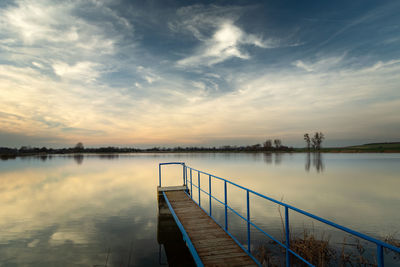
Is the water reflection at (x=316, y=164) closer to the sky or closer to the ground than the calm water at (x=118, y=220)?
closer to the ground

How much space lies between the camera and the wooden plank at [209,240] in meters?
4.50

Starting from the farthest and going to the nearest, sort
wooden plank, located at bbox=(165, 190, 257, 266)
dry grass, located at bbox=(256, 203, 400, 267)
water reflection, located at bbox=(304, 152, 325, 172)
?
water reflection, located at bbox=(304, 152, 325, 172) < dry grass, located at bbox=(256, 203, 400, 267) < wooden plank, located at bbox=(165, 190, 257, 266)

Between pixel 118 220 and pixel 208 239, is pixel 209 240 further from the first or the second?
pixel 118 220

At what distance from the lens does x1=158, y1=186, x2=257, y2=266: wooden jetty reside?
450 cm

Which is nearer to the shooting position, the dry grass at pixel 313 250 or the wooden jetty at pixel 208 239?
the wooden jetty at pixel 208 239

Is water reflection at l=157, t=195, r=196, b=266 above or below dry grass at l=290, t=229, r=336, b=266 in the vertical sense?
below

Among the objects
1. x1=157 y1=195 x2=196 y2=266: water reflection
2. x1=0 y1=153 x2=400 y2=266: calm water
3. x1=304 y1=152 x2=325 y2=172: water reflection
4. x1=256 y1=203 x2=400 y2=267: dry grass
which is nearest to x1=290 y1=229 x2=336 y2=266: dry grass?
x1=256 y1=203 x2=400 y2=267: dry grass

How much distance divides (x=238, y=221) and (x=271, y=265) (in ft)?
12.8

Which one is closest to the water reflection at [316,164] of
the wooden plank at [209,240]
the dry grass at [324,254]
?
the dry grass at [324,254]

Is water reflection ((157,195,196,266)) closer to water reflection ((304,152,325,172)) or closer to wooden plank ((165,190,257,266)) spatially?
wooden plank ((165,190,257,266))

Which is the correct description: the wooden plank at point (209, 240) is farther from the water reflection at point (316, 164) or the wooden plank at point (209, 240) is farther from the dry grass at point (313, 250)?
the water reflection at point (316, 164)

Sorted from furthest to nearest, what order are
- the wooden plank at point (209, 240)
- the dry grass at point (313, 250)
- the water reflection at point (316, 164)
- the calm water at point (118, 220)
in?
the water reflection at point (316, 164) → the calm water at point (118, 220) → the dry grass at point (313, 250) → the wooden plank at point (209, 240)

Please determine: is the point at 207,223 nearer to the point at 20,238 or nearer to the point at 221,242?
the point at 221,242

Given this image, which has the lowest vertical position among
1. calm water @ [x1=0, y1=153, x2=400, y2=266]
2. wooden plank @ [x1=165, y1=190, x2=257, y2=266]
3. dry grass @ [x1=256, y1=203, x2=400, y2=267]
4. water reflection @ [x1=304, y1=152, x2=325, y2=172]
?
water reflection @ [x1=304, y1=152, x2=325, y2=172]
